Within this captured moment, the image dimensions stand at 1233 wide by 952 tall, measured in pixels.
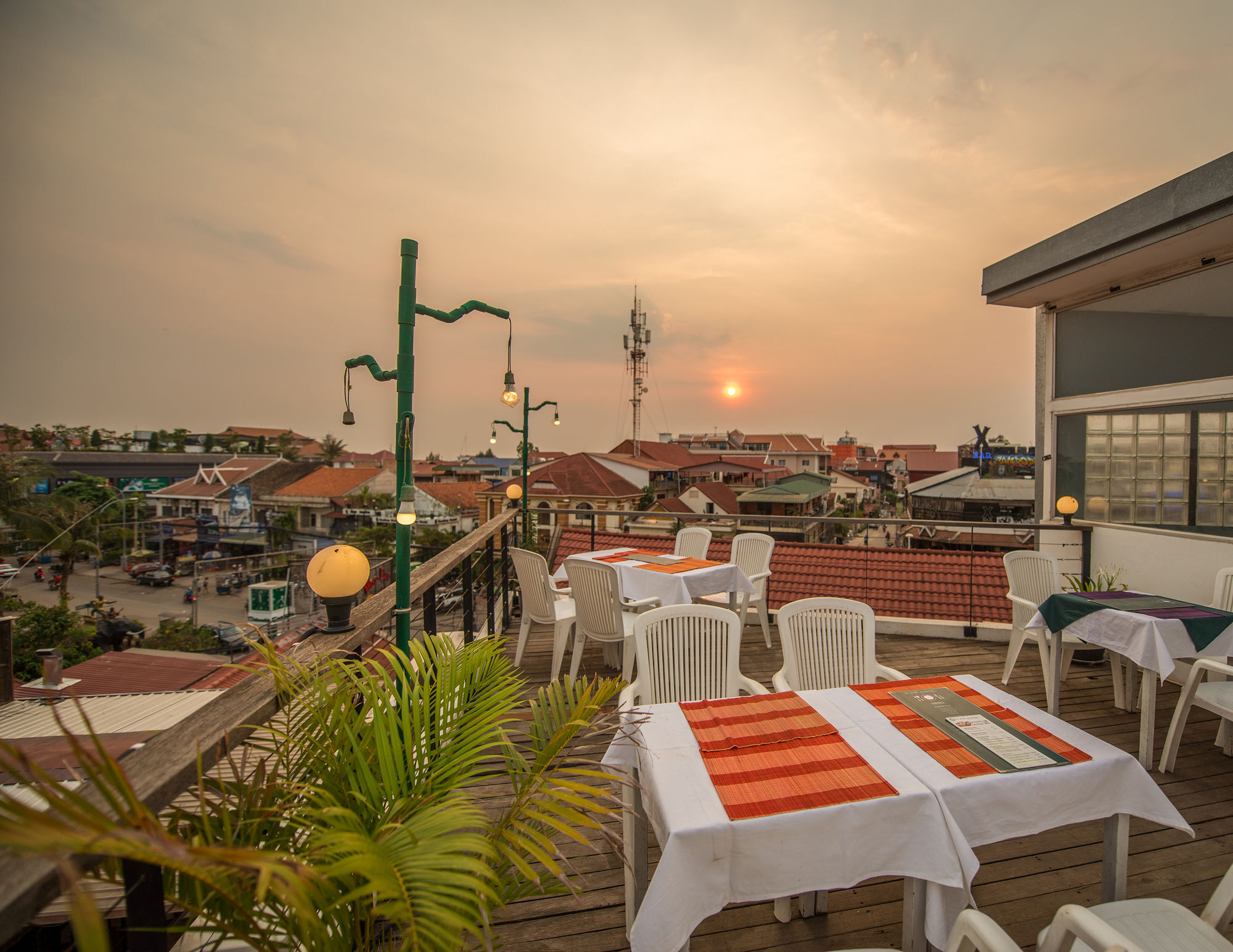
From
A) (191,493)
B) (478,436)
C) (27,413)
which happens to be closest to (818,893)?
(478,436)

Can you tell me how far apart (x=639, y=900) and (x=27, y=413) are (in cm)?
4218

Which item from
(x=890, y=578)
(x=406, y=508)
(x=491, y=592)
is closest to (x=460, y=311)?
(x=406, y=508)

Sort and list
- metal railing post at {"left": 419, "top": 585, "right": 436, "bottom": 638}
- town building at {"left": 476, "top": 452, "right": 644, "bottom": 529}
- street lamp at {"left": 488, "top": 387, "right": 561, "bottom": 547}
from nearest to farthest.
A: metal railing post at {"left": 419, "top": 585, "right": 436, "bottom": 638} → street lamp at {"left": 488, "top": 387, "right": 561, "bottom": 547} → town building at {"left": 476, "top": 452, "right": 644, "bottom": 529}

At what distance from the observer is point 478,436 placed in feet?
129

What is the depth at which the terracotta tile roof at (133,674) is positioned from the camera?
9422 millimetres

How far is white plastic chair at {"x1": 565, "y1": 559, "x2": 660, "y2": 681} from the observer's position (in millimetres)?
3412

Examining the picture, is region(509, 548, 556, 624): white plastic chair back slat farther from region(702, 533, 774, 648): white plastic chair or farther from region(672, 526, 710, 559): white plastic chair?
region(672, 526, 710, 559): white plastic chair

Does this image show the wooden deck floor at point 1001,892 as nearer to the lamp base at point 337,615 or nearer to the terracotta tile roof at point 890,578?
the lamp base at point 337,615

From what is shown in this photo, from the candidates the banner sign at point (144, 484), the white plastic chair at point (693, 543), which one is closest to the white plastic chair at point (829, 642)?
the white plastic chair at point (693, 543)

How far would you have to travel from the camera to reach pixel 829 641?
257 centimetres

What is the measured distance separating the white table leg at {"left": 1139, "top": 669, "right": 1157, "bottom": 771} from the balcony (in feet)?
0.35

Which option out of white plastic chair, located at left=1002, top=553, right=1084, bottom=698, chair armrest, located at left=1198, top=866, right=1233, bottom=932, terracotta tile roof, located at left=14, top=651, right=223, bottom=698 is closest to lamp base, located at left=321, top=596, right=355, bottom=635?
chair armrest, located at left=1198, top=866, right=1233, bottom=932

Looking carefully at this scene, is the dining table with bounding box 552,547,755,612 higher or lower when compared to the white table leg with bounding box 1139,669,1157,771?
higher

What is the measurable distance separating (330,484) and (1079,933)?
4944cm
